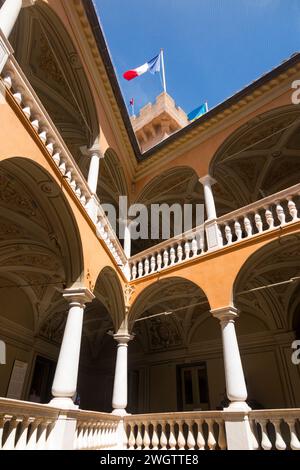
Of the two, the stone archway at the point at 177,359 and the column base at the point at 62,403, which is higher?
the stone archway at the point at 177,359

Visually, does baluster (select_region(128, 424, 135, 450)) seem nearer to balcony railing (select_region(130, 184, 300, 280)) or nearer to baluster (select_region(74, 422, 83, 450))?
baluster (select_region(74, 422, 83, 450))

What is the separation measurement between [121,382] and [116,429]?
101cm

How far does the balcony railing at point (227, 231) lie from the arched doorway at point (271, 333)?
4.54 ft

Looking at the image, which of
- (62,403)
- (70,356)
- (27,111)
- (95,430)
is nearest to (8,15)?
(27,111)

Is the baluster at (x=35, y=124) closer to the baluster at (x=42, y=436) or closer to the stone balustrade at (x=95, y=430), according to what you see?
the baluster at (x=42, y=436)

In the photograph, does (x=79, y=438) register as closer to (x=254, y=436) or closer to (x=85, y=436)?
(x=85, y=436)

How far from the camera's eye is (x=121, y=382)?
24.9 ft

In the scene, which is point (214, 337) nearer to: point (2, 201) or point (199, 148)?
point (199, 148)

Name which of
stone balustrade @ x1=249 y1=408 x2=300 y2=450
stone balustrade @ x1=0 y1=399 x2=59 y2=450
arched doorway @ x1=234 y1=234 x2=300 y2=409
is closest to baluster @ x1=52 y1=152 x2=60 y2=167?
stone balustrade @ x1=0 y1=399 x2=59 y2=450

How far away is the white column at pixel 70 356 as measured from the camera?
501 centimetres

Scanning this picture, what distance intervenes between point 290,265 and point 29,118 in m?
7.55

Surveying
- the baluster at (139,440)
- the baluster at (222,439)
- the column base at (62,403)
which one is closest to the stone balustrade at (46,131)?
the column base at (62,403)

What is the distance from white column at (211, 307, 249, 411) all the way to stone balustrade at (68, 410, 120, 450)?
263 cm

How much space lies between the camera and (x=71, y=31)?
725 centimetres
